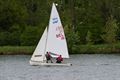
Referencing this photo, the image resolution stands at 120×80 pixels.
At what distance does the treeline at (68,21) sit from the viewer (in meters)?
114

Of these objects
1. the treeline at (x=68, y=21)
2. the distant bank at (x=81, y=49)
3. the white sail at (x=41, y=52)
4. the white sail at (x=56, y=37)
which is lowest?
the distant bank at (x=81, y=49)

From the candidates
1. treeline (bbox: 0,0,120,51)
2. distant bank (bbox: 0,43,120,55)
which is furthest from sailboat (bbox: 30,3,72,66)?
treeline (bbox: 0,0,120,51)

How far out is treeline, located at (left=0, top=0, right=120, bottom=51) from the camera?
375ft

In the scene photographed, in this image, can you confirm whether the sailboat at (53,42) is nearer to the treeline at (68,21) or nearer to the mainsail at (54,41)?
the mainsail at (54,41)

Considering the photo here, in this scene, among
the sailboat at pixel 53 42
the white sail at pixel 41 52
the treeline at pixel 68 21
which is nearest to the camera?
the sailboat at pixel 53 42

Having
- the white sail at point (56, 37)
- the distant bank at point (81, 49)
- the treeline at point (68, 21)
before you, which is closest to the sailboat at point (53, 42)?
the white sail at point (56, 37)

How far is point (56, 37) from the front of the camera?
6278 centimetres

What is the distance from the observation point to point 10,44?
11750 cm

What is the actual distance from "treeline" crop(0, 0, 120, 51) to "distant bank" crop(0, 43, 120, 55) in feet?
5.94

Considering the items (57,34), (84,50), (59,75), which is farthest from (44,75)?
(84,50)

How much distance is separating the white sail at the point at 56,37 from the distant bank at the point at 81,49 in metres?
40.7

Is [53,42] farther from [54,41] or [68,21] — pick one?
[68,21]

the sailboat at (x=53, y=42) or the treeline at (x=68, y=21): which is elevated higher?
the sailboat at (x=53, y=42)

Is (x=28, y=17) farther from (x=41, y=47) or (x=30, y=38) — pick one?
(x=41, y=47)
